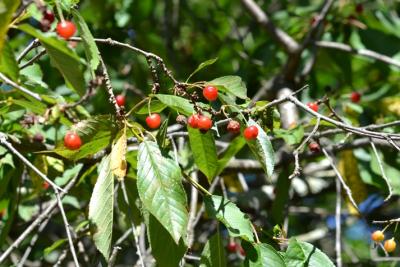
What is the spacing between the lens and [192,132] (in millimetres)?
1971

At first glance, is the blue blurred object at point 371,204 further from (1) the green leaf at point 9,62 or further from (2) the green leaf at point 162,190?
(1) the green leaf at point 9,62

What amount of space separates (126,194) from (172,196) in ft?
2.04

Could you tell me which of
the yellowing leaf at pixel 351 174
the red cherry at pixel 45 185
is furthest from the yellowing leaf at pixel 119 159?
the yellowing leaf at pixel 351 174

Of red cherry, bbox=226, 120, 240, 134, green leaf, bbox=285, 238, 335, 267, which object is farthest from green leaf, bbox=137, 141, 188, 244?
green leaf, bbox=285, 238, 335, 267

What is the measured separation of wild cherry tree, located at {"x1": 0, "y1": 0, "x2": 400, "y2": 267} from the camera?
5.77 feet

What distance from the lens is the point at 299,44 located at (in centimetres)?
353

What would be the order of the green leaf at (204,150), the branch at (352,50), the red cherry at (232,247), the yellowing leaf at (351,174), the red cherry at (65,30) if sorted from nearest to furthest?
the red cherry at (65,30) → the green leaf at (204,150) → the yellowing leaf at (351,174) → the red cherry at (232,247) → the branch at (352,50)

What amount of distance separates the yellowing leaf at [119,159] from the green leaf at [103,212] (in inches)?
1.0

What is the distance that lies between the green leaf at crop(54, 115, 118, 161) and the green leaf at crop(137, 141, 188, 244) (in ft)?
0.51

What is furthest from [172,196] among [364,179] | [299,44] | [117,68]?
[117,68]

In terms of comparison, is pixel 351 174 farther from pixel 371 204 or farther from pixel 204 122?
pixel 204 122

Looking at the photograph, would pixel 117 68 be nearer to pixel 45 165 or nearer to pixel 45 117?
pixel 45 165

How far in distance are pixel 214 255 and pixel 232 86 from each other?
0.48 metres

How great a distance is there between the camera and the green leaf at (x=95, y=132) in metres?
1.86
